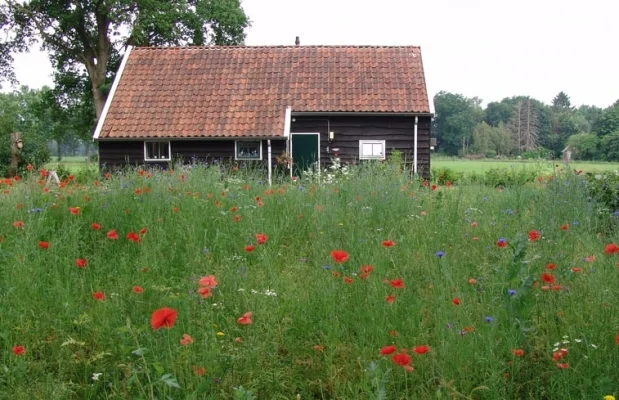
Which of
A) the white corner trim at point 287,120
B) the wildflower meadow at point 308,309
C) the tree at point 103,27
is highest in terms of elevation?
the tree at point 103,27

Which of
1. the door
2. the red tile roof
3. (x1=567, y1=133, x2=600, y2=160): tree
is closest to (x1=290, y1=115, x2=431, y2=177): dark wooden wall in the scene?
the door

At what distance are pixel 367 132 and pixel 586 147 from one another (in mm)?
51078

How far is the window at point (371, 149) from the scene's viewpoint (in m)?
19.8

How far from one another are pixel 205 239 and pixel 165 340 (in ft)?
6.21

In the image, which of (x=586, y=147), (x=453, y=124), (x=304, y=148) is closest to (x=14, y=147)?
(x=304, y=148)

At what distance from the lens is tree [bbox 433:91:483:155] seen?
96.1 metres

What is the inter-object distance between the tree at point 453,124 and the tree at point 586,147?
26631mm

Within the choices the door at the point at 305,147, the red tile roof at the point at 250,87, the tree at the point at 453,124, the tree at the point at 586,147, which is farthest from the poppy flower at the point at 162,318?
the tree at the point at 453,124

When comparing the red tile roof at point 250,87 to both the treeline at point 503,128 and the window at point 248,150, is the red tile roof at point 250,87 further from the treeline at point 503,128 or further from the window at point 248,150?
the treeline at point 503,128

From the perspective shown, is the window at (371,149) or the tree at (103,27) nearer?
the window at (371,149)

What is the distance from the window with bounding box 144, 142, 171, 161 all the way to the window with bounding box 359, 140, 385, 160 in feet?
22.2

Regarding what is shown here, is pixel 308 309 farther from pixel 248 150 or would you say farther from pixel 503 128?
pixel 503 128

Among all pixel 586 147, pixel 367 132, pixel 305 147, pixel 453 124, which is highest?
pixel 453 124

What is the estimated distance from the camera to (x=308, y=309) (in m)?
3.64
